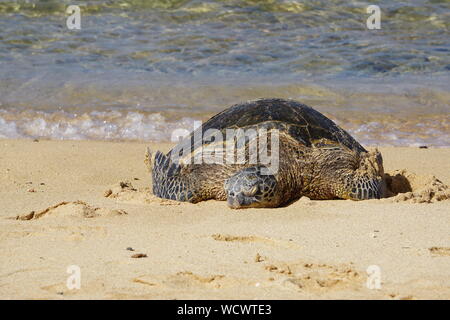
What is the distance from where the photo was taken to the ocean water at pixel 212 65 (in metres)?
9.38

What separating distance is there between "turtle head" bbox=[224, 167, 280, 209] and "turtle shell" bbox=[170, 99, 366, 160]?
53 cm

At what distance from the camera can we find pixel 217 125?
611 centimetres

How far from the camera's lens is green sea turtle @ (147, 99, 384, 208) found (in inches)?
229

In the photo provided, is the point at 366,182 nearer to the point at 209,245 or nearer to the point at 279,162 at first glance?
the point at 279,162

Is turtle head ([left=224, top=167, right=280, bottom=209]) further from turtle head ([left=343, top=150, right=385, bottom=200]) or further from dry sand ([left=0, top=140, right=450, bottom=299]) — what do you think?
turtle head ([left=343, top=150, right=385, bottom=200])

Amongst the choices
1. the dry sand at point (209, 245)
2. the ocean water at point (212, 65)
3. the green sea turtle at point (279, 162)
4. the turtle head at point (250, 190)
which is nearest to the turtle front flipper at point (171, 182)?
the green sea turtle at point (279, 162)

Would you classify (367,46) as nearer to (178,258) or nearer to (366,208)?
(366,208)

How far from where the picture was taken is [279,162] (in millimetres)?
5688

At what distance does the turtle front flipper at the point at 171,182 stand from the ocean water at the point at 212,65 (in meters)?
2.71

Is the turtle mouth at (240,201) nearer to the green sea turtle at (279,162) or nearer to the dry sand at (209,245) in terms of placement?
the dry sand at (209,245)

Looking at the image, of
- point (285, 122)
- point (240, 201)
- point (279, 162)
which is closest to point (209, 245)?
point (240, 201)

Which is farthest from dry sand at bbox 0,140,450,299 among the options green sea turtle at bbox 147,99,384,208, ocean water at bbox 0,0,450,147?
ocean water at bbox 0,0,450,147
